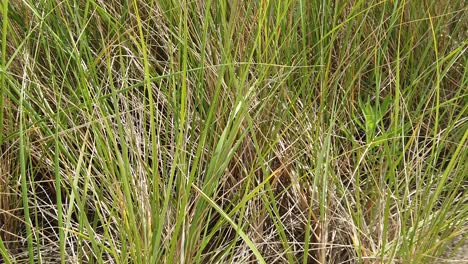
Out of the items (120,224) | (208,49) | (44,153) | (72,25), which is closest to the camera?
(120,224)

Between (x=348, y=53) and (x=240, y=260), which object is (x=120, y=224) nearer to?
(x=240, y=260)

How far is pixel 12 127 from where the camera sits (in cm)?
106

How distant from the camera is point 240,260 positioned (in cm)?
97

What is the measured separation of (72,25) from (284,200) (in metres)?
0.52

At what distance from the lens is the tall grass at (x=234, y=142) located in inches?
35.6

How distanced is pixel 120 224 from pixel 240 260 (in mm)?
187

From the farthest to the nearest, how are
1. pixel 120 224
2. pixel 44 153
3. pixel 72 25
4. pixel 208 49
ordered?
pixel 72 25
pixel 208 49
pixel 44 153
pixel 120 224

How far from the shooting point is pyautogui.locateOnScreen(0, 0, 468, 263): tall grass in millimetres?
905

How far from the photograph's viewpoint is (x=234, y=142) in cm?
108

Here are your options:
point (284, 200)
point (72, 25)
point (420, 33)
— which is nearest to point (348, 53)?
A: point (420, 33)

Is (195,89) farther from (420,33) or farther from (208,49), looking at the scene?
(420,33)

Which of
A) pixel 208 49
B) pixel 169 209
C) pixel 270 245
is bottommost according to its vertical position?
pixel 270 245

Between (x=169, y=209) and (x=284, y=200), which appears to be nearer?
(x=169, y=209)

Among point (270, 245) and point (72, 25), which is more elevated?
point (72, 25)
